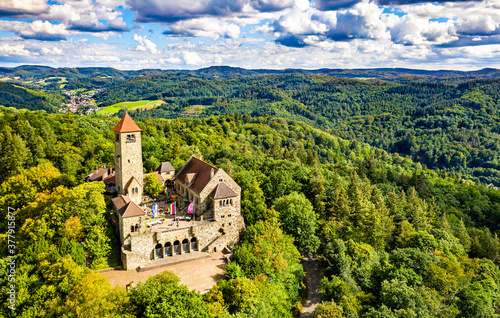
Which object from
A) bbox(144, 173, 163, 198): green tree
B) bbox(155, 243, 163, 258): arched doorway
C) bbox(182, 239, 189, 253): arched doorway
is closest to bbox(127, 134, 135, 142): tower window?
bbox(144, 173, 163, 198): green tree

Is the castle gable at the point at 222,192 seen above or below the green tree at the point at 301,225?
above

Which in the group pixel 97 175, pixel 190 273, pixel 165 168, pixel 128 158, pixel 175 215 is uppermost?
pixel 128 158

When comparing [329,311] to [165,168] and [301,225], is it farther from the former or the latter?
[165,168]

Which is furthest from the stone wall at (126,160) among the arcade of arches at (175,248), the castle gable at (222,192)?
the castle gable at (222,192)

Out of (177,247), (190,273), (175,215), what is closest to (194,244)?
(177,247)

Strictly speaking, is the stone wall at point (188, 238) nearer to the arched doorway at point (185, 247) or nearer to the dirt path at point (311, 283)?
the arched doorway at point (185, 247)

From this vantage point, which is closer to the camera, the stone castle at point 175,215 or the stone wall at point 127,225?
the stone wall at point 127,225

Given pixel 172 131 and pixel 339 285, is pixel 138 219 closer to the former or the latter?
pixel 339 285

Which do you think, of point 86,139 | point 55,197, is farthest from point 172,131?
point 55,197
